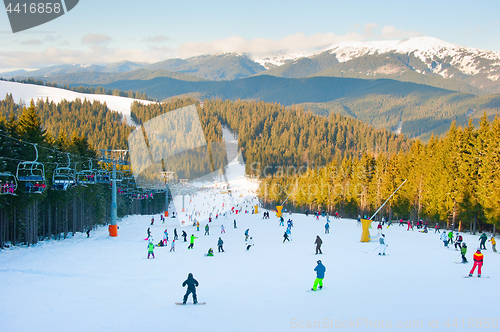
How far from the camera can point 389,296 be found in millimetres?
13125

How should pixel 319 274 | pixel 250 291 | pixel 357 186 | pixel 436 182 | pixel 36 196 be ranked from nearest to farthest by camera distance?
pixel 319 274
pixel 250 291
pixel 36 196
pixel 436 182
pixel 357 186

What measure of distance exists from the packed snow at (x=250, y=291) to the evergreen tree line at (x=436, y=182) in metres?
11.4

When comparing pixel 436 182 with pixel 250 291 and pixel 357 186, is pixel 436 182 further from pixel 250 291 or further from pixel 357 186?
pixel 250 291

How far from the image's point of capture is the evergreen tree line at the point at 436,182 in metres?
34.1

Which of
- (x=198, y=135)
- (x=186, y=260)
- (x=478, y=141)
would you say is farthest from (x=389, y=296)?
(x=198, y=135)

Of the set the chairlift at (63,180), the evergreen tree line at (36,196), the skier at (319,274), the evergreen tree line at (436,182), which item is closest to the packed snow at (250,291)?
the skier at (319,274)

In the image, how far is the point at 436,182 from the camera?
139ft

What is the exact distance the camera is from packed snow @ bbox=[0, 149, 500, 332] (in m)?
10.6

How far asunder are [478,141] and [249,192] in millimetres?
124328

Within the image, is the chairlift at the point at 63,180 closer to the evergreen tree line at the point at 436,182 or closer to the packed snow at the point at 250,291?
the packed snow at the point at 250,291

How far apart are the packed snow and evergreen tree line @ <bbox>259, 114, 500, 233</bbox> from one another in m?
11.4

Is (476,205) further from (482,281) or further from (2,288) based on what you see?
(2,288)

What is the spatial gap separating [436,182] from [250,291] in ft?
118

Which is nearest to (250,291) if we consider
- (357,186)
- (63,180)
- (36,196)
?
(63,180)
